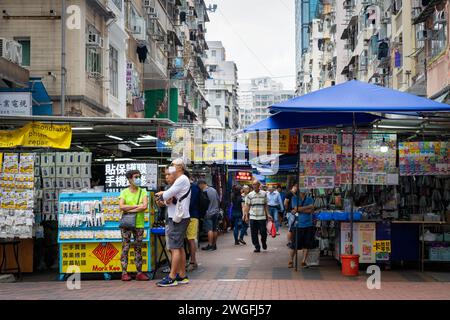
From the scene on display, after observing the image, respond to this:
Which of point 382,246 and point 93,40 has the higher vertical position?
point 93,40

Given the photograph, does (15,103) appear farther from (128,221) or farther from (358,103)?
(358,103)

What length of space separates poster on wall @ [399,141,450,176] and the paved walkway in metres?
1.97

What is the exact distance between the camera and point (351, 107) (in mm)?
11688

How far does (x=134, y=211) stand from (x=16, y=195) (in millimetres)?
2310

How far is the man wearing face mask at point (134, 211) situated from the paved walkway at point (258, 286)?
0.34 m

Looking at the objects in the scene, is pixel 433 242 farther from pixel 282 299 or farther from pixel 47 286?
pixel 47 286

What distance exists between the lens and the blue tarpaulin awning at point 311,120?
13.8 meters

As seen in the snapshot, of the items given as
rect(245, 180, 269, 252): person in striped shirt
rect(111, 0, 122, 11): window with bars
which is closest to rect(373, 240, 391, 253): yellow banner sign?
rect(245, 180, 269, 252): person in striped shirt

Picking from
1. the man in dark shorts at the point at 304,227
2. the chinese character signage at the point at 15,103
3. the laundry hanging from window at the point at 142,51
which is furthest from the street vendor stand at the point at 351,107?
the laundry hanging from window at the point at 142,51

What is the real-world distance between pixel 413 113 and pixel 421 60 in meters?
15.8

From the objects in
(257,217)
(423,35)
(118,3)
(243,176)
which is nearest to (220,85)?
(243,176)

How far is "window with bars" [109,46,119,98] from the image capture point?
2581cm

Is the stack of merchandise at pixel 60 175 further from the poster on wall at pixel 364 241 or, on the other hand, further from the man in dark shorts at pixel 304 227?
the poster on wall at pixel 364 241

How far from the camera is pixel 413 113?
1221 cm
